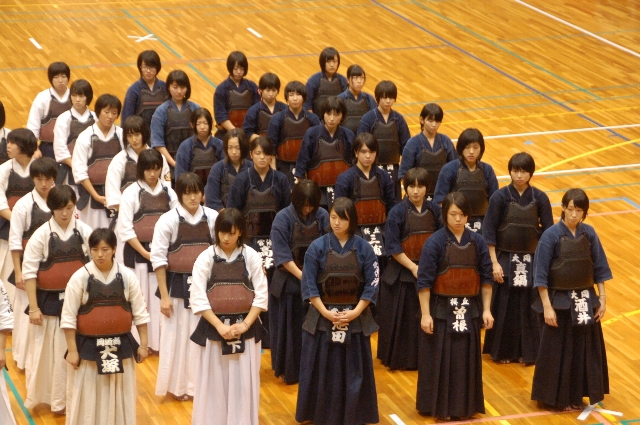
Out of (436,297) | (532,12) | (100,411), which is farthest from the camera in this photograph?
(532,12)

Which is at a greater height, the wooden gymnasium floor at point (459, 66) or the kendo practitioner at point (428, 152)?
the kendo practitioner at point (428, 152)

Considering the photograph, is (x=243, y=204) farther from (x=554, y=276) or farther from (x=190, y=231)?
(x=554, y=276)

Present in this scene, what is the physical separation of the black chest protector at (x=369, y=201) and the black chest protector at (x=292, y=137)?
1551mm

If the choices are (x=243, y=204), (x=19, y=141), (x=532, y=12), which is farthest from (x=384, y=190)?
(x=532, y=12)

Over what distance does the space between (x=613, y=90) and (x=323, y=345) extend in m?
10.5

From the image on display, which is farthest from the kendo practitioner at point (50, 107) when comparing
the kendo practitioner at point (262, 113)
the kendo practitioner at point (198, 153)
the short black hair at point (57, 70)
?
the kendo practitioner at point (262, 113)

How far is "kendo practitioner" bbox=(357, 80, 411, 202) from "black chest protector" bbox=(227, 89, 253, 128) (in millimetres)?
1545

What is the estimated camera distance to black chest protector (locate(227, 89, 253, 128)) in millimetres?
11547

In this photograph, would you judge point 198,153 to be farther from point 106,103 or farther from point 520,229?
point 520,229

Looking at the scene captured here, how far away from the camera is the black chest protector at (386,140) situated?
10.5m

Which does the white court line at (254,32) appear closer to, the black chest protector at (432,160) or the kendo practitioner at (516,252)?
the black chest protector at (432,160)

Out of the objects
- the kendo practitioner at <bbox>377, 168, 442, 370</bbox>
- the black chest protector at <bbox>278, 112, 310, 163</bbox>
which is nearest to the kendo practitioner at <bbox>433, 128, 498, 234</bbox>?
the kendo practitioner at <bbox>377, 168, 442, 370</bbox>

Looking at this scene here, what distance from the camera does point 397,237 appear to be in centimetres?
885

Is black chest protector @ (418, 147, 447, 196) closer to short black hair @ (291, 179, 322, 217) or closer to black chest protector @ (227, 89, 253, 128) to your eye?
short black hair @ (291, 179, 322, 217)
